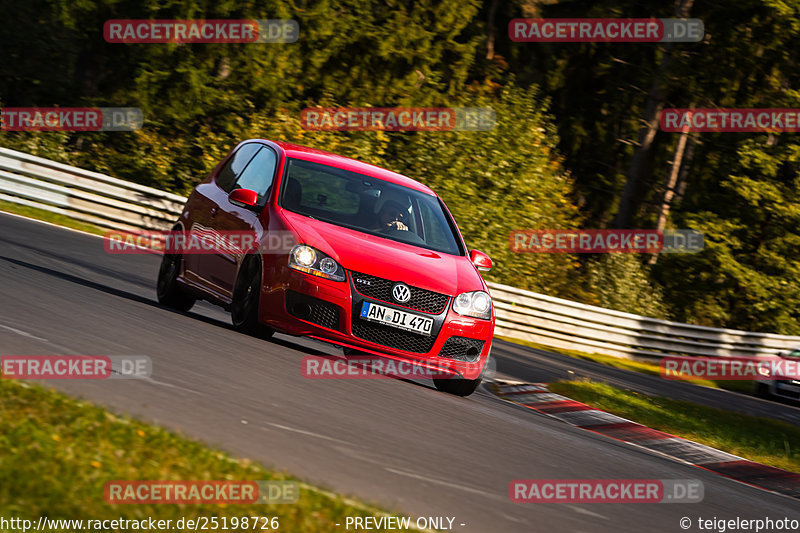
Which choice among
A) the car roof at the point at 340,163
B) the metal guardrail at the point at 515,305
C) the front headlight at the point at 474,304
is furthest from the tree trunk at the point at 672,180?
the front headlight at the point at 474,304

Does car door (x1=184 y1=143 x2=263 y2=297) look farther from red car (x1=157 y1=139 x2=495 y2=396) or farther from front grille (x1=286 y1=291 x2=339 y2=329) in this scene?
front grille (x1=286 y1=291 x2=339 y2=329)

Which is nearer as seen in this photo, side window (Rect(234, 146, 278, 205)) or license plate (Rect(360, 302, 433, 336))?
license plate (Rect(360, 302, 433, 336))

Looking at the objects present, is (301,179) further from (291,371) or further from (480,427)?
(480,427)

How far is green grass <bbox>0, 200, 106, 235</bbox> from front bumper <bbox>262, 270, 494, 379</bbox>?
11.0m

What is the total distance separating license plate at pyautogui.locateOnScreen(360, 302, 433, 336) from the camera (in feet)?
29.5

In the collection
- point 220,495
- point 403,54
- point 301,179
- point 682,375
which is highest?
point 403,54

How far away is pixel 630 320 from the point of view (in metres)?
26.9

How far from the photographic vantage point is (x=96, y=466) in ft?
15.1

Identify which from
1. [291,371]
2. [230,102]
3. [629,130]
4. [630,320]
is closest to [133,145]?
[230,102]

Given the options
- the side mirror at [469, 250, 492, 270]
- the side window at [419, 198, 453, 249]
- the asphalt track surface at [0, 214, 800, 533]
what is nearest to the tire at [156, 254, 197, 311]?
the asphalt track surface at [0, 214, 800, 533]

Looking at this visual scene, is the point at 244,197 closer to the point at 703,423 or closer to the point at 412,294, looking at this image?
the point at 412,294

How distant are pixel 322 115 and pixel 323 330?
1771cm

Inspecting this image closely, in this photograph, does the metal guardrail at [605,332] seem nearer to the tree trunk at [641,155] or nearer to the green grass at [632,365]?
the green grass at [632,365]

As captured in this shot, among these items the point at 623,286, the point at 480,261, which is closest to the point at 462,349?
the point at 480,261
